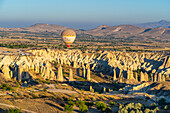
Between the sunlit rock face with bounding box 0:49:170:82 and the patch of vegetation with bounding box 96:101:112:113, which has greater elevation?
the patch of vegetation with bounding box 96:101:112:113

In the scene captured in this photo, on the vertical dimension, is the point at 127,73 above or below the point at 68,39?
below

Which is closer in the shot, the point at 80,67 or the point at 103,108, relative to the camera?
the point at 103,108

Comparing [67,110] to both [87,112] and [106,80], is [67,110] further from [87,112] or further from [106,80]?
[106,80]

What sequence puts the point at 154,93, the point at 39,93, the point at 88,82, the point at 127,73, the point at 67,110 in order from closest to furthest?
the point at 67,110
the point at 39,93
the point at 154,93
the point at 88,82
the point at 127,73

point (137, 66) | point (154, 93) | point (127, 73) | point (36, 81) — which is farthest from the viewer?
point (137, 66)

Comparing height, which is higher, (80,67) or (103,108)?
(103,108)

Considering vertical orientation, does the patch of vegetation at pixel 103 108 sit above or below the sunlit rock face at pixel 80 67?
above

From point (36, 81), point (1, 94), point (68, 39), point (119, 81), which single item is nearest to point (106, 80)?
point (119, 81)

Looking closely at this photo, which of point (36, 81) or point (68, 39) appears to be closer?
point (36, 81)

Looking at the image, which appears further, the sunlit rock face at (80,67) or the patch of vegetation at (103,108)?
the sunlit rock face at (80,67)

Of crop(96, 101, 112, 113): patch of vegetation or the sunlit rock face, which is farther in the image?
the sunlit rock face
